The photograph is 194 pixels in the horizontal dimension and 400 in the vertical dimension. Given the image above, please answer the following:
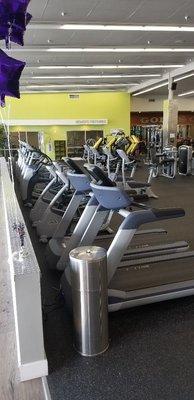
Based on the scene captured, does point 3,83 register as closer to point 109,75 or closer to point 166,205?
point 166,205

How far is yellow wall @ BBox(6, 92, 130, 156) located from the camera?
654 inches

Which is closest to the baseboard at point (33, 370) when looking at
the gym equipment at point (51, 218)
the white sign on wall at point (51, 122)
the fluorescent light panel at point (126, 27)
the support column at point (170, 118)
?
the gym equipment at point (51, 218)

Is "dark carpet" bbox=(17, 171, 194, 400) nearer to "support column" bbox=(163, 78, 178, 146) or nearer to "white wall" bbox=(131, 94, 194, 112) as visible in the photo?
"support column" bbox=(163, 78, 178, 146)

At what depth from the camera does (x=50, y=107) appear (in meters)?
16.8

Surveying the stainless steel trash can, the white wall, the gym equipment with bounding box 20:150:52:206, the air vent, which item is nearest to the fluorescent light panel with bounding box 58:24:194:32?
the gym equipment with bounding box 20:150:52:206

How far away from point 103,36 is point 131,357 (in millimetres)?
7559

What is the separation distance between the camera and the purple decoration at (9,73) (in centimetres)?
154

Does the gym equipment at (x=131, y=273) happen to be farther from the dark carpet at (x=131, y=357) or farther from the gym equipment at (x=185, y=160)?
the gym equipment at (x=185, y=160)

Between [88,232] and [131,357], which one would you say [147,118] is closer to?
[88,232]

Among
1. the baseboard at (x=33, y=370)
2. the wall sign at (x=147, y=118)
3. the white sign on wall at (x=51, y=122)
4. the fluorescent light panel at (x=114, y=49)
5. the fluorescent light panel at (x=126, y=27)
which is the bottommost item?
the baseboard at (x=33, y=370)

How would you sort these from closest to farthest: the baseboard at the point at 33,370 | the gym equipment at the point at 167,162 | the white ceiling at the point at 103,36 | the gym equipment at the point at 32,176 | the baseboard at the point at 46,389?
the baseboard at the point at 46,389
the baseboard at the point at 33,370
the white ceiling at the point at 103,36
the gym equipment at the point at 32,176
the gym equipment at the point at 167,162

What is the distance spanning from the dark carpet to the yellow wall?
586 inches

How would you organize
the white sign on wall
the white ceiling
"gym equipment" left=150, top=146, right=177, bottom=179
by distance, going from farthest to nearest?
the white sign on wall → "gym equipment" left=150, top=146, right=177, bottom=179 → the white ceiling

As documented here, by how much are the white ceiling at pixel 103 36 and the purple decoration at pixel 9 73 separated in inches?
200
